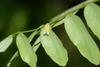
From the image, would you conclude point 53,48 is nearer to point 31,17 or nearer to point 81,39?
point 81,39

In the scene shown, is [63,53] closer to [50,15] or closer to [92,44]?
[92,44]

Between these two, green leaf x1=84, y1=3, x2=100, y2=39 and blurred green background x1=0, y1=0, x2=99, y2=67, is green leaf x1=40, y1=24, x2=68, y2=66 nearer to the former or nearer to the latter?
green leaf x1=84, y1=3, x2=100, y2=39

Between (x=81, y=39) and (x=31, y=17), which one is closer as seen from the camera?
(x=81, y=39)

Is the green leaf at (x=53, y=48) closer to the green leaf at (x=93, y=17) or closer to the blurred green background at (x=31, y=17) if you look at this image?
the green leaf at (x=93, y=17)

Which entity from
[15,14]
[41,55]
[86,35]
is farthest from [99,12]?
[15,14]

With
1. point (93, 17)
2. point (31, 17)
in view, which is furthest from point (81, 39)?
point (31, 17)

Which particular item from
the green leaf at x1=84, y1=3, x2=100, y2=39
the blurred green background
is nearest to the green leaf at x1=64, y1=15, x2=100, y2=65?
the green leaf at x1=84, y1=3, x2=100, y2=39
